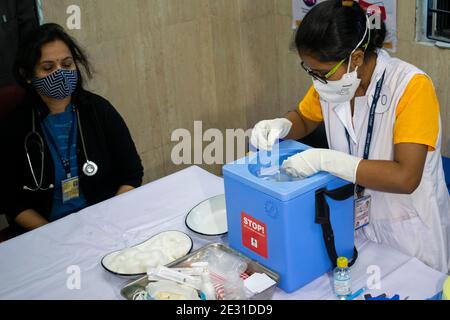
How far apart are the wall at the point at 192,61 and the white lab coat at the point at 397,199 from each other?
1.19 meters

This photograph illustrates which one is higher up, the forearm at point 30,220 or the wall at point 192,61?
the wall at point 192,61

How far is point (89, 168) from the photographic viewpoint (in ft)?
7.30

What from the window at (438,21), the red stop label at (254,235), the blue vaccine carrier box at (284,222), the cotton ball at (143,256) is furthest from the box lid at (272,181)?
the window at (438,21)

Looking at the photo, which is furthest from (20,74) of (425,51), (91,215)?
(425,51)

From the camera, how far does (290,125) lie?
184 cm

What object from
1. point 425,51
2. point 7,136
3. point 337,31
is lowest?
point 7,136

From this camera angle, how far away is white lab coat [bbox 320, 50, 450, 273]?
1562 millimetres

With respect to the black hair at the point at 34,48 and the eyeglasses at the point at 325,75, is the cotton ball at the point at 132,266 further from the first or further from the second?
the black hair at the point at 34,48

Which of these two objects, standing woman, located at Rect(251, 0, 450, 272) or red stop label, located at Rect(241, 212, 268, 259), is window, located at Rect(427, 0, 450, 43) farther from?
red stop label, located at Rect(241, 212, 268, 259)

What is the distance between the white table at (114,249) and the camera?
1.44 m

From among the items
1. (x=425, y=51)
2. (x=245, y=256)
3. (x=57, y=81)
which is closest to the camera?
(x=245, y=256)

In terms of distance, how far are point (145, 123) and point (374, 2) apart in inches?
57.0

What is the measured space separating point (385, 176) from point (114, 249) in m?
0.84

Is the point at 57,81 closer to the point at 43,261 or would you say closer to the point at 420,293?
the point at 43,261
